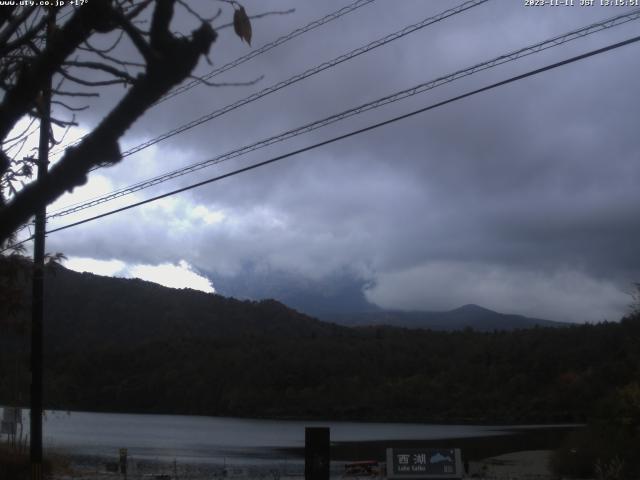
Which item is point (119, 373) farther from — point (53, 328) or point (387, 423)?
point (387, 423)

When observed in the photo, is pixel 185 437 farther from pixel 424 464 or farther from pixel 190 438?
pixel 424 464

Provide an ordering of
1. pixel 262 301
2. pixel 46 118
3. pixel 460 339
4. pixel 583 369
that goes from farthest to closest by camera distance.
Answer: pixel 262 301 < pixel 460 339 < pixel 583 369 < pixel 46 118

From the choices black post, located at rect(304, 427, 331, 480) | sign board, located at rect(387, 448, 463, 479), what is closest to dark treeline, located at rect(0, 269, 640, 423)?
sign board, located at rect(387, 448, 463, 479)

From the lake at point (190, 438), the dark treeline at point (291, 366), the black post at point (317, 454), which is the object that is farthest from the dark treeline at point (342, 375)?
the black post at point (317, 454)

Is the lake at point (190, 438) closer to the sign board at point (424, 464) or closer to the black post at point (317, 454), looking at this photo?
the sign board at point (424, 464)

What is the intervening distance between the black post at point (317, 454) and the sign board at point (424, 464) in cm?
458

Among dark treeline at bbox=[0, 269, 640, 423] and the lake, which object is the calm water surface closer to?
the lake

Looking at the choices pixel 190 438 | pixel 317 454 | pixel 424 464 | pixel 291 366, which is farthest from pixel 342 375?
pixel 317 454

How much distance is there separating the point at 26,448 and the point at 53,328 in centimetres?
7977

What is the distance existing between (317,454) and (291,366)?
112 meters

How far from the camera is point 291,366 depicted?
401 feet

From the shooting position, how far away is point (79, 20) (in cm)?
398

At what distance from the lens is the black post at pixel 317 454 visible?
11172mm

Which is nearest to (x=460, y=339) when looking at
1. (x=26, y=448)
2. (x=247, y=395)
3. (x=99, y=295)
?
(x=247, y=395)
